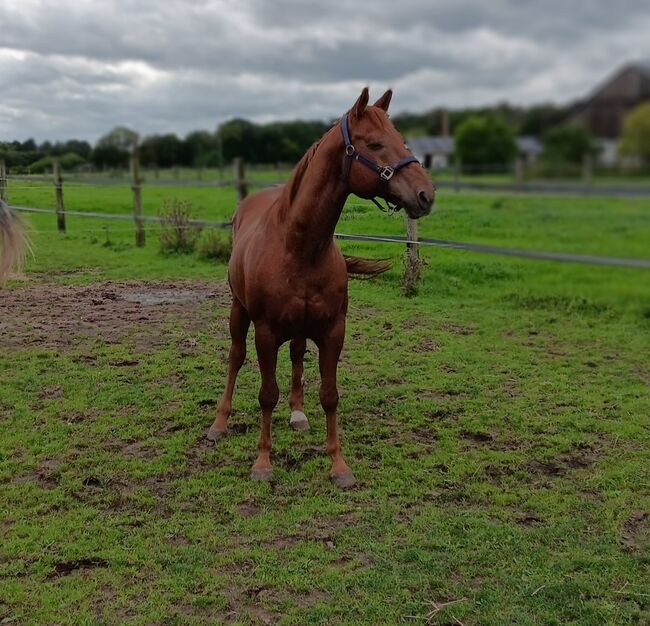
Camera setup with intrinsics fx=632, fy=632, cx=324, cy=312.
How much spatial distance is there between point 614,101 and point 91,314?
601cm

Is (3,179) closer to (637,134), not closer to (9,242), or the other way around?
(9,242)

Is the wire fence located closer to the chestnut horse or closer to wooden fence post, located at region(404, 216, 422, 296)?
wooden fence post, located at region(404, 216, 422, 296)

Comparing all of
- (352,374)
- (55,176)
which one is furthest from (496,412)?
(55,176)

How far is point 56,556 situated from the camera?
285 cm

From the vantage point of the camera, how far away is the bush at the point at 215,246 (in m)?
8.95

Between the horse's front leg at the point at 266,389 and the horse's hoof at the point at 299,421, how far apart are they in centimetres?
55

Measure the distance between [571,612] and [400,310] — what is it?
4051 millimetres

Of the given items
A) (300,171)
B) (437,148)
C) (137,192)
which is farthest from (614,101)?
(137,192)

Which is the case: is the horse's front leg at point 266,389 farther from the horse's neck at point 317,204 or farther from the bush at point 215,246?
the bush at point 215,246

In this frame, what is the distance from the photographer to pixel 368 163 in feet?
10.1

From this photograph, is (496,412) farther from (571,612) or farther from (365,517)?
(571,612)

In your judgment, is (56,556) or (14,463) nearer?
(56,556)

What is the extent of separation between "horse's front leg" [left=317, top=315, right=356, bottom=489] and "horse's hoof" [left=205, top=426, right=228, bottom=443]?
84 cm

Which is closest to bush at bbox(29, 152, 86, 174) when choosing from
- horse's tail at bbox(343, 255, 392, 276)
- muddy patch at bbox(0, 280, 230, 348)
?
muddy patch at bbox(0, 280, 230, 348)
